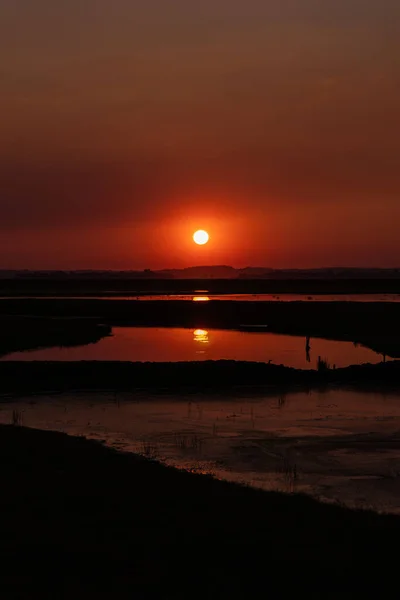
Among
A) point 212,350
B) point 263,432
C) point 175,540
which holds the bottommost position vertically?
point 263,432

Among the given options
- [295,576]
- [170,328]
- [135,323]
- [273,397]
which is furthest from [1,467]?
[135,323]

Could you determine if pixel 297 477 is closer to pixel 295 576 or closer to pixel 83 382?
pixel 295 576

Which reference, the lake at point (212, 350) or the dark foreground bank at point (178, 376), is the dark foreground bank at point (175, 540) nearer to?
the dark foreground bank at point (178, 376)

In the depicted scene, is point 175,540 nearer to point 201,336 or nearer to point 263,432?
point 263,432

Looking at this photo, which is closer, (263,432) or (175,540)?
(175,540)

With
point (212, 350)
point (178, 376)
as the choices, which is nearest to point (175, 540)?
point (178, 376)

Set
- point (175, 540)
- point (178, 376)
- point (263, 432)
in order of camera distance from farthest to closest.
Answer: point (178, 376), point (263, 432), point (175, 540)

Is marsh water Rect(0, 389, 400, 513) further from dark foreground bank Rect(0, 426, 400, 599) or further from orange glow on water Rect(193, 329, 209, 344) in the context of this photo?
orange glow on water Rect(193, 329, 209, 344)
